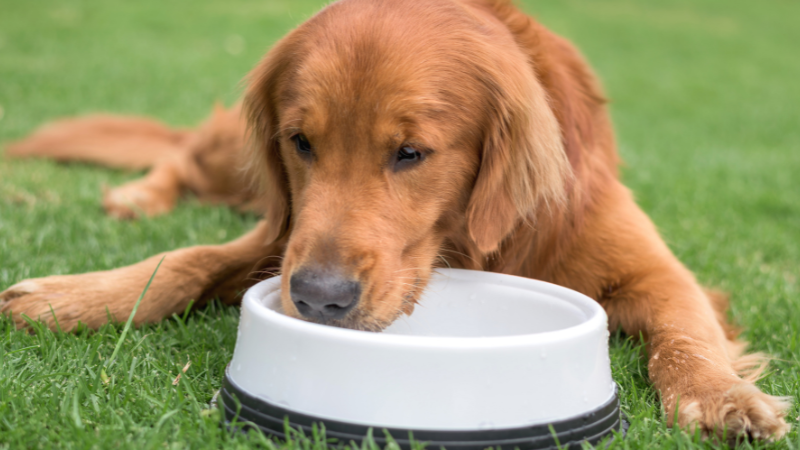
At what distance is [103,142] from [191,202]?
110cm

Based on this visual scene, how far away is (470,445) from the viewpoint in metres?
1.57

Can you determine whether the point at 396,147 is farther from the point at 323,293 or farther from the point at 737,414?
the point at 737,414

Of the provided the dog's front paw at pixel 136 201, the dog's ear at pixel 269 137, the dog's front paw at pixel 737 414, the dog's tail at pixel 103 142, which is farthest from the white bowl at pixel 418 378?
the dog's tail at pixel 103 142

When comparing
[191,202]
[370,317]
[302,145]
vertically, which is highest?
[302,145]

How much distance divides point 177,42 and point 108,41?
128cm

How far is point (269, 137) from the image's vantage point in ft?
8.58

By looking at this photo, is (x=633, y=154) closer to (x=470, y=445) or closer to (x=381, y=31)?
(x=381, y=31)

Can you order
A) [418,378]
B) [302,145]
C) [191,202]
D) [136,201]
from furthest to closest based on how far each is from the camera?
1. [191,202]
2. [136,201]
3. [302,145]
4. [418,378]

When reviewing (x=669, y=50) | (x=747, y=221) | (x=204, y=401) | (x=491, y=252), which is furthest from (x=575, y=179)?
(x=669, y=50)

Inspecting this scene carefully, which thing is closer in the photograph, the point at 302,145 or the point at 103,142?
the point at 302,145

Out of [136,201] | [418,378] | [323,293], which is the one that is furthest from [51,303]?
[136,201]

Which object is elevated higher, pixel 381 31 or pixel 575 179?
pixel 381 31

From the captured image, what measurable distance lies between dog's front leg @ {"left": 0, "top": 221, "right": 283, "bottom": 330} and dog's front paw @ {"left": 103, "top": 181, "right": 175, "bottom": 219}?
1361 mm

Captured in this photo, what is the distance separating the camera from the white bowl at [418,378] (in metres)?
1.55
